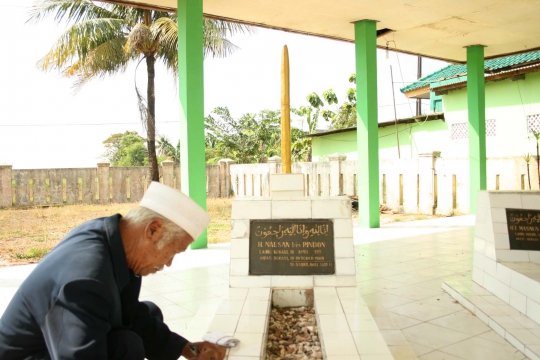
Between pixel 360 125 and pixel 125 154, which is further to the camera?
pixel 125 154

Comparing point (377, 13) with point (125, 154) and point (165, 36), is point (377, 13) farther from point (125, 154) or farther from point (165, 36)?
point (125, 154)

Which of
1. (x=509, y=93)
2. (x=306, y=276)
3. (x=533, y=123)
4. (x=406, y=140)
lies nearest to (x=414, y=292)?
(x=306, y=276)

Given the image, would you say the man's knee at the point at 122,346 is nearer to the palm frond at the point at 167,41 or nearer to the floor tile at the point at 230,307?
the floor tile at the point at 230,307

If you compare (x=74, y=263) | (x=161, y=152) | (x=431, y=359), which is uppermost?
(x=161, y=152)

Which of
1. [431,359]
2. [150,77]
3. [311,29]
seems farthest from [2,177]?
[431,359]

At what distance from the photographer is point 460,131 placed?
1408cm

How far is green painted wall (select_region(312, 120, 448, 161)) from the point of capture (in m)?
14.8

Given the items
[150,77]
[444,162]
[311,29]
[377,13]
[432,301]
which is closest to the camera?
[432,301]

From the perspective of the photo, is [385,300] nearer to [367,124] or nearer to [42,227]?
[367,124]

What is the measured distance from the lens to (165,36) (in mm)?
12125

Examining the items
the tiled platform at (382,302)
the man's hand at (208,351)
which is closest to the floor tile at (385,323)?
the tiled platform at (382,302)

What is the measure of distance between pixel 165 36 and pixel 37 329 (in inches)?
456

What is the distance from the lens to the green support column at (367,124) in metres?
8.73

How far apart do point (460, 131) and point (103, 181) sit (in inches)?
481
